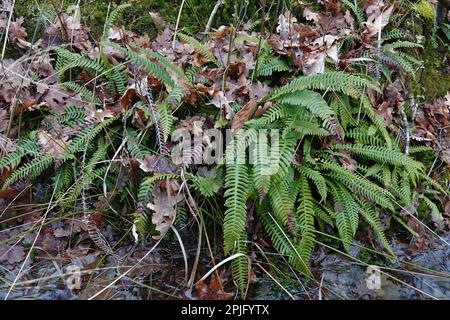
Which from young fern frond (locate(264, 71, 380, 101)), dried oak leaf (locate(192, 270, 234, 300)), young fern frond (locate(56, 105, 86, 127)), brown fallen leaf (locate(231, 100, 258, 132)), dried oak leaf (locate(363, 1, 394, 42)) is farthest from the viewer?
dried oak leaf (locate(363, 1, 394, 42))

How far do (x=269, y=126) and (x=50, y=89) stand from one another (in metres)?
1.84

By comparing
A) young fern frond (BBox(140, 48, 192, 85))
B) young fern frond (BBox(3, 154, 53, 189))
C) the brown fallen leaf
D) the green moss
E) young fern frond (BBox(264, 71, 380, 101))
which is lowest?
young fern frond (BBox(3, 154, 53, 189))

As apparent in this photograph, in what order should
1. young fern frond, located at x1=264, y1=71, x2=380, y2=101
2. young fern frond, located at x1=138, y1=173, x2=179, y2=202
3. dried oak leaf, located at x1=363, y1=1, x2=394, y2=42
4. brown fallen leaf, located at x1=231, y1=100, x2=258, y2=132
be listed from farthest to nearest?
1. dried oak leaf, located at x1=363, y1=1, x2=394, y2=42
2. brown fallen leaf, located at x1=231, y1=100, x2=258, y2=132
3. young fern frond, located at x1=264, y1=71, x2=380, y2=101
4. young fern frond, located at x1=138, y1=173, x2=179, y2=202

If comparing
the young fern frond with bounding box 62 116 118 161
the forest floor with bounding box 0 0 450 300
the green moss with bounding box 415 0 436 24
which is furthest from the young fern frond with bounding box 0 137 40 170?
the green moss with bounding box 415 0 436 24

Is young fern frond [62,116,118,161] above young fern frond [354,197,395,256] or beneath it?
above

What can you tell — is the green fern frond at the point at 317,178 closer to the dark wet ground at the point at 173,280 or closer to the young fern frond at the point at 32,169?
the dark wet ground at the point at 173,280

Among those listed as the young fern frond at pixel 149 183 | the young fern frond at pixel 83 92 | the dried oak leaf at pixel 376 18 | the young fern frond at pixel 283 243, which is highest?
the dried oak leaf at pixel 376 18

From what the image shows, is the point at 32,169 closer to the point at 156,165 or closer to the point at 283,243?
the point at 156,165

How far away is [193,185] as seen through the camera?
3.05 metres

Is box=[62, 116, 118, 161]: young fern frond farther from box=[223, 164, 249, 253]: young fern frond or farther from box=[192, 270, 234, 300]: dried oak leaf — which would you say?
box=[192, 270, 234, 300]: dried oak leaf

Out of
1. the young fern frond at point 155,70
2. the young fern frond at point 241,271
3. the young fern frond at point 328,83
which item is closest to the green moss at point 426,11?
the young fern frond at point 328,83

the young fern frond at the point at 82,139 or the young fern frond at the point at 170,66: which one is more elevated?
the young fern frond at the point at 170,66

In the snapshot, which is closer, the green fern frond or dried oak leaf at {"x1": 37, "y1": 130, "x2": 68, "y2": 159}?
the green fern frond

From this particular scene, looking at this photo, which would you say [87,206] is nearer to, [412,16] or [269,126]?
[269,126]
